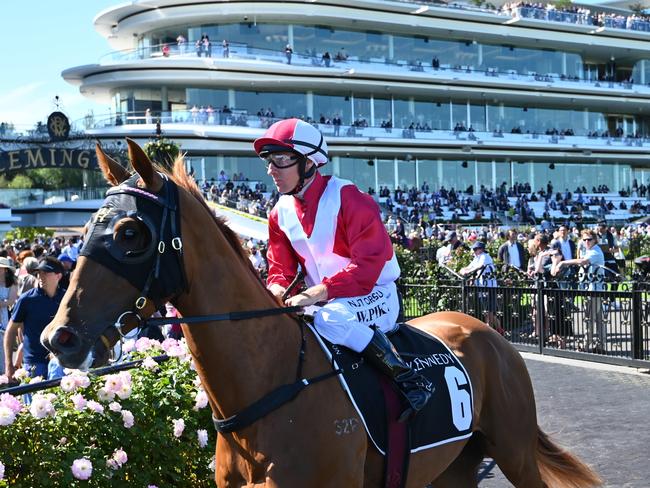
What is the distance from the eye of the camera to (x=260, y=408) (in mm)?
3072

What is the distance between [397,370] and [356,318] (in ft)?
0.99

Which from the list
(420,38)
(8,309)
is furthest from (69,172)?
(8,309)

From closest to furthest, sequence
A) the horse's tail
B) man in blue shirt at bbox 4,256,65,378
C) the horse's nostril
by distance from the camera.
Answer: the horse's nostril → the horse's tail → man in blue shirt at bbox 4,256,65,378

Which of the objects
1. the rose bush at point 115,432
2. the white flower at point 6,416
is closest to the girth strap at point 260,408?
the rose bush at point 115,432

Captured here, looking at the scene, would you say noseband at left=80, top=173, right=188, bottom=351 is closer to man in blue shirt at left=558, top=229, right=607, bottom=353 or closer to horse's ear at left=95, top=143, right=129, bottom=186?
horse's ear at left=95, top=143, right=129, bottom=186

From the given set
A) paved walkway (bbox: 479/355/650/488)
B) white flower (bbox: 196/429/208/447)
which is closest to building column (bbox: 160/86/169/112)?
paved walkway (bbox: 479/355/650/488)

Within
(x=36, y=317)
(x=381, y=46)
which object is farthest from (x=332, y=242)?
(x=381, y=46)

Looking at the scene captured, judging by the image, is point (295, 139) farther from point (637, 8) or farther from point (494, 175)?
point (637, 8)

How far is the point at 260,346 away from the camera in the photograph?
318 cm

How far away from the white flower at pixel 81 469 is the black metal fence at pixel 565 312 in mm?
8267

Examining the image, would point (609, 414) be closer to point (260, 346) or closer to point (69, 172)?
point (260, 346)

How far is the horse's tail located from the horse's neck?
7.06 ft

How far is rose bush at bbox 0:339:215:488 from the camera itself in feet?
12.9

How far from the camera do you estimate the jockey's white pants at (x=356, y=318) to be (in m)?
3.48
